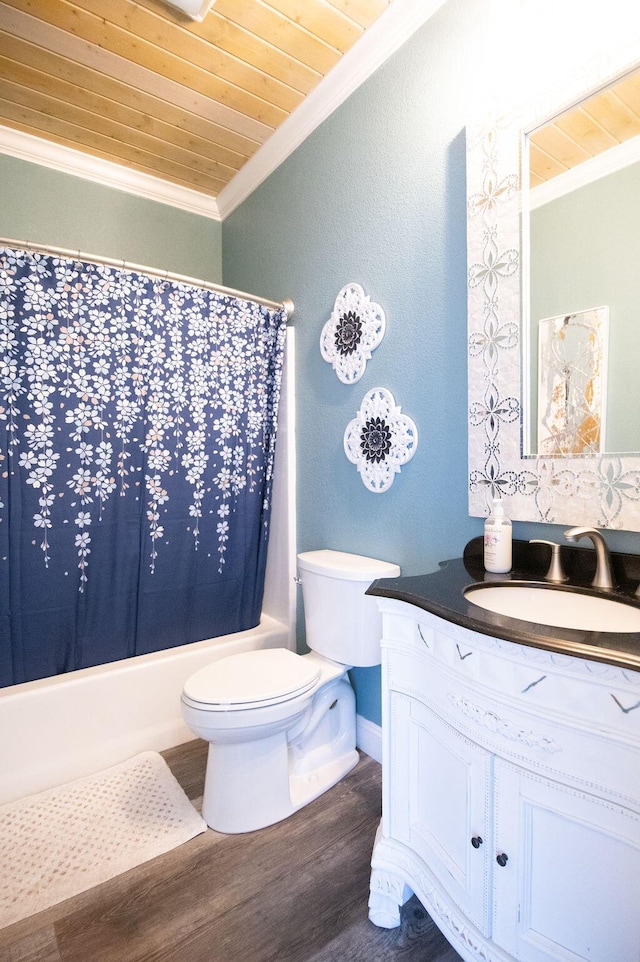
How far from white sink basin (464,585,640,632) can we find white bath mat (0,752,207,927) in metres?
1.17

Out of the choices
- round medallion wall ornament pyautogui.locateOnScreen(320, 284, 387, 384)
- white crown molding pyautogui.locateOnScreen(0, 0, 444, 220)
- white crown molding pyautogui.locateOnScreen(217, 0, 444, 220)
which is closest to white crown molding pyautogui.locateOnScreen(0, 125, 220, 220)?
white crown molding pyautogui.locateOnScreen(0, 0, 444, 220)

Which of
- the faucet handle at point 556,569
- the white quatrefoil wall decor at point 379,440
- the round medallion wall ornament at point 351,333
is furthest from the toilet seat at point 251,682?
the round medallion wall ornament at point 351,333

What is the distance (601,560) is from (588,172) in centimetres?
92

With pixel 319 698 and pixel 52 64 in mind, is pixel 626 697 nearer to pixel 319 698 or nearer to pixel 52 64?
pixel 319 698

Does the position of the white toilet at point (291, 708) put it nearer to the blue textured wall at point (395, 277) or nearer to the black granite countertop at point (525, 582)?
the blue textured wall at point (395, 277)

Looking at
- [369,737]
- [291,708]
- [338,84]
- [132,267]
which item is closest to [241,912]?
[291,708]

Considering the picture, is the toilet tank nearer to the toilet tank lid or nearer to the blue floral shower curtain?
the toilet tank lid

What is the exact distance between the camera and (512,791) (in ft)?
2.85

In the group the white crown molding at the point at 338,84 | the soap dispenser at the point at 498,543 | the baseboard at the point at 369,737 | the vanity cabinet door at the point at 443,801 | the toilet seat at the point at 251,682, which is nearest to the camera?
the vanity cabinet door at the point at 443,801

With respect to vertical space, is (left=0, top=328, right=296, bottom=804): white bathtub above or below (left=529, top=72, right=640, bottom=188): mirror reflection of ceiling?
below

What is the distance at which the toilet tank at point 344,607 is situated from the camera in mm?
1651

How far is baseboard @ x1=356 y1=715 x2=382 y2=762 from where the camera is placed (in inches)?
72.0

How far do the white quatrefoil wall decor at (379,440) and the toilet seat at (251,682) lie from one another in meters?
0.68

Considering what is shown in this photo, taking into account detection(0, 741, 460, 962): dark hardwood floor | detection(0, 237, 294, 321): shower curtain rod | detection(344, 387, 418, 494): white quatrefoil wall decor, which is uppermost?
detection(0, 237, 294, 321): shower curtain rod
